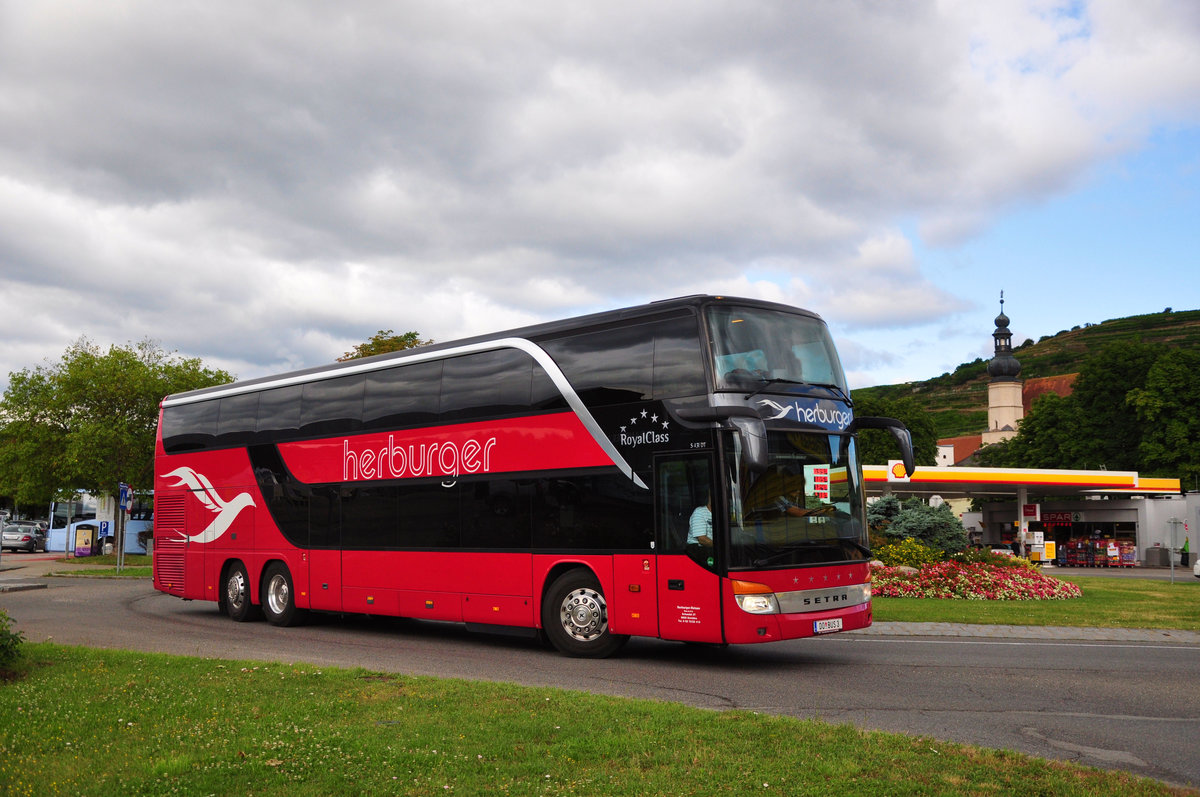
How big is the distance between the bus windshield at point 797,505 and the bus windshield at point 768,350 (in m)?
0.68

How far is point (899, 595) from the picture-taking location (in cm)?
2228

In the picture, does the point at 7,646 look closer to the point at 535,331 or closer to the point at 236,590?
the point at 535,331

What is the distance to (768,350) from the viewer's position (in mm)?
11969

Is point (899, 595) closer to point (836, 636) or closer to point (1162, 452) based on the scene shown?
point (836, 636)

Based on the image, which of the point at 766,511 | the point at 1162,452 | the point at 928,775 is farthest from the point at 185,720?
the point at 1162,452

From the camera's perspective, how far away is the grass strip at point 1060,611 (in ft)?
58.4

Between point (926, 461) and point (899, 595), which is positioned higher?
point (926, 461)

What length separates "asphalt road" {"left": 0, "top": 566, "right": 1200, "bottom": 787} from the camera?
8.09 metres

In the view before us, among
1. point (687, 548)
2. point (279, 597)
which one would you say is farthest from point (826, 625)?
point (279, 597)

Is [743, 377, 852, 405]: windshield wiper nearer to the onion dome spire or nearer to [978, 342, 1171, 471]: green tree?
[978, 342, 1171, 471]: green tree

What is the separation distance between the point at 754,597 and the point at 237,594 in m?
10.8

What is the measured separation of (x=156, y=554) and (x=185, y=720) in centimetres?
1367

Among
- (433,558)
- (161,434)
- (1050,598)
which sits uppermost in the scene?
(161,434)

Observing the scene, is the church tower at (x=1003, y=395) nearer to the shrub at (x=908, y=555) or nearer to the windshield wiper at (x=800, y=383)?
the shrub at (x=908, y=555)
